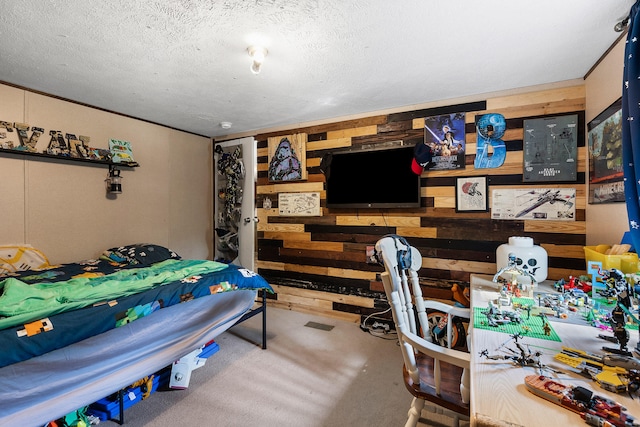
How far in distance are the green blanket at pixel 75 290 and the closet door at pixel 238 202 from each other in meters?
1.47

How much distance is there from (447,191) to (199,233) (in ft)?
11.4

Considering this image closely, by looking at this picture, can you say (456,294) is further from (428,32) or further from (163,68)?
(163,68)

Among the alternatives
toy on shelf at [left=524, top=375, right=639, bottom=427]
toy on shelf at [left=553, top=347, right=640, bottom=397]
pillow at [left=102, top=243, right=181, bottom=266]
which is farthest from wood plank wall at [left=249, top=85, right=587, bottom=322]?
toy on shelf at [left=524, top=375, right=639, bottom=427]

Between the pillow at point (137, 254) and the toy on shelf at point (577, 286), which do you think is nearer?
the toy on shelf at point (577, 286)

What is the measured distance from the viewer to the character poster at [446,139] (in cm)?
284

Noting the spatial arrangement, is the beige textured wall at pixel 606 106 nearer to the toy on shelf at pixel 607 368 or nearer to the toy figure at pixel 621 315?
the toy figure at pixel 621 315

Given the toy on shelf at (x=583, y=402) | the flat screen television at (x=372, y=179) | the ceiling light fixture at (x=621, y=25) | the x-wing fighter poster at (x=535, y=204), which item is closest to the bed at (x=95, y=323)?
the flat screen television at (x=372, y=179)

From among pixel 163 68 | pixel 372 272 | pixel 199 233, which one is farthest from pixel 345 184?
pixel 199 233

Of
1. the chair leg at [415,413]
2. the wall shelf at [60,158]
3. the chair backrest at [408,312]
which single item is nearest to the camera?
the chair backrest at [408,312]

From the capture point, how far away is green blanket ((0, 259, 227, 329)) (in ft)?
4.84

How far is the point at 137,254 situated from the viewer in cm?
303

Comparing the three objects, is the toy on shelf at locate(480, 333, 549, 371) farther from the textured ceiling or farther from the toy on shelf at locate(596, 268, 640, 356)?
the textured ceiling

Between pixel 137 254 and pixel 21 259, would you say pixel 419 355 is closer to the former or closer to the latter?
pixel 137 254

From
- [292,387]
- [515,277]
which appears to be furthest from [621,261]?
[292,387]
